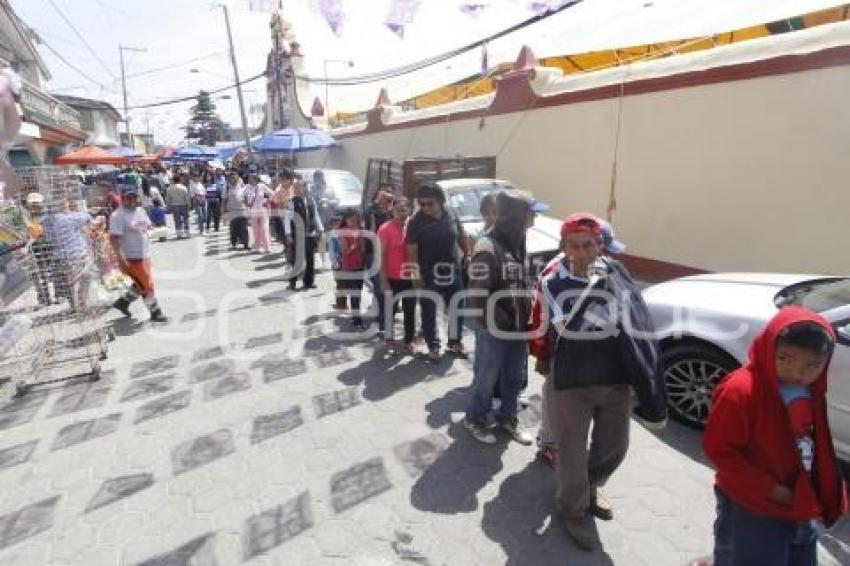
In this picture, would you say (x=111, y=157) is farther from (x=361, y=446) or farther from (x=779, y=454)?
(x=779, y=454)

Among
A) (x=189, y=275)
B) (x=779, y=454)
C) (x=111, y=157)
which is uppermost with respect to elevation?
(x=111, y=157)

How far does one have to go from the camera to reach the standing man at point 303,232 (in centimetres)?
847

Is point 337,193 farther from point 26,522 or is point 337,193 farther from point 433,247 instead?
point 26,522

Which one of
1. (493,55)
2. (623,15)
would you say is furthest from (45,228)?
(493,55)

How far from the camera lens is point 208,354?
6.06 metres

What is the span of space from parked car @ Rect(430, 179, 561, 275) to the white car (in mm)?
2338

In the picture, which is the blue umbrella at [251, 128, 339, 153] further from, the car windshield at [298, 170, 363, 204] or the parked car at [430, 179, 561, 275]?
the parked car at [430, 179, 561, 275]

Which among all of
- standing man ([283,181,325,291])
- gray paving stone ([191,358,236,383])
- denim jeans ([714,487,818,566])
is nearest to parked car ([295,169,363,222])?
standing man ([283,181,325,291])

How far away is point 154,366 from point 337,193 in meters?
7.93

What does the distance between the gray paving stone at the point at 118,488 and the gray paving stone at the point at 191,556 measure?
73 cm

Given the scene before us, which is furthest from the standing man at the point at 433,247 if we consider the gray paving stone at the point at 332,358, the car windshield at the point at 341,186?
the car windshield at the point at 341,186

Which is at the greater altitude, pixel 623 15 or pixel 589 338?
pixel 623 15

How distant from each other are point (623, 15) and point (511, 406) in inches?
372

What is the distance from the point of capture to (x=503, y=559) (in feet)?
9.38
